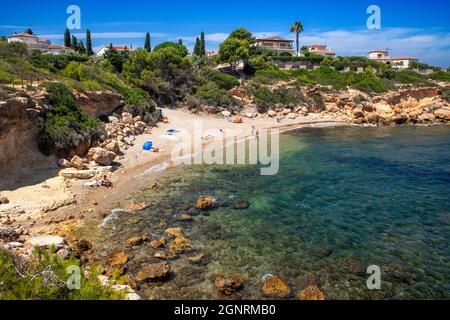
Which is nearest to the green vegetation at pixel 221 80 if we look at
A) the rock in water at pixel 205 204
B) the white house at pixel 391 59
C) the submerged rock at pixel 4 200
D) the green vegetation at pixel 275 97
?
the green vegetation at pixel 275 97

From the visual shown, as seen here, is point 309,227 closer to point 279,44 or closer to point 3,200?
point 3,200

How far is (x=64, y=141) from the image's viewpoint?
20.6m

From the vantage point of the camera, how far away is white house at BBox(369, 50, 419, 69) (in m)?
93.1

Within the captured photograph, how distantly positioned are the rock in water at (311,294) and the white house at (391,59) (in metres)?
94.3

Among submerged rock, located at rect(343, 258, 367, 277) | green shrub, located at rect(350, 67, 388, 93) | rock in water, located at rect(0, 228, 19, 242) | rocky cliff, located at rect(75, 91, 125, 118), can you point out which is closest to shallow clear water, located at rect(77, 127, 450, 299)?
submerged rock, located at rect(343, 258, 367, 277)

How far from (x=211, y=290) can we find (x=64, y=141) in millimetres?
15435

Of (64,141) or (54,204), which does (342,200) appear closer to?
(54,204)

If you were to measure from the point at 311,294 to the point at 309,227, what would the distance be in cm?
467

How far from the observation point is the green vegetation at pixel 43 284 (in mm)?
6371

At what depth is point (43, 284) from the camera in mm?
6617

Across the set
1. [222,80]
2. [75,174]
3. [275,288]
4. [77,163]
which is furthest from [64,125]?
[222,80]

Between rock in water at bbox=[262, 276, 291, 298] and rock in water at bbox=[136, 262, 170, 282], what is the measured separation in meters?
3.29
